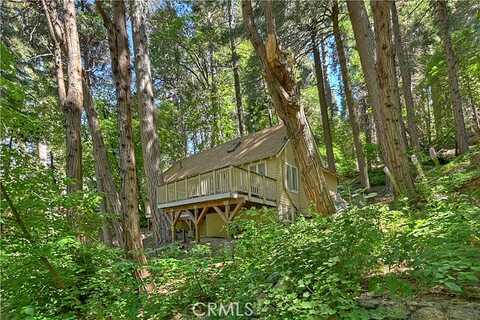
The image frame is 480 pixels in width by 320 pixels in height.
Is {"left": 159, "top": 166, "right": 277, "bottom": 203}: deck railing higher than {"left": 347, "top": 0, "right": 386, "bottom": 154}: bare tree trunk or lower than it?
lower

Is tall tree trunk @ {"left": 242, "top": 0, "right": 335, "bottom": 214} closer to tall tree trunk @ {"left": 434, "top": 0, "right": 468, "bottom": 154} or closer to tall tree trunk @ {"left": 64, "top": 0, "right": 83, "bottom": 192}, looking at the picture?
tall tree trunk @ {"left": 64, "top": 0, "right": 83, "bottom": 192}

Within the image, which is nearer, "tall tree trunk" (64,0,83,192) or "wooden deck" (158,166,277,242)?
"tall tree trunk" (64,0,83,192)

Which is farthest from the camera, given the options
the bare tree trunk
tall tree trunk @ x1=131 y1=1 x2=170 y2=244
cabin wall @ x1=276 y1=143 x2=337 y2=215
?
cabin wall @ x1=276 y1=143 x2=337 y2=215

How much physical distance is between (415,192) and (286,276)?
2679mm

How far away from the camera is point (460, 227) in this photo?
3320mm

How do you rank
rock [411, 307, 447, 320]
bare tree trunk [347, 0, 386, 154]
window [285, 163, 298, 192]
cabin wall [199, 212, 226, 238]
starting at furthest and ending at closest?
window [285, 163, 298, 192] < cabin wall [199, 212, 226, 238] < bare tree trunk [347, 0, 386, 154] < rock [411, 307, 447, 320]

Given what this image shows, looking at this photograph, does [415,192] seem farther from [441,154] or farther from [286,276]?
[441,154]

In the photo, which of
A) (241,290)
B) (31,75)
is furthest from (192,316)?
(31,75)

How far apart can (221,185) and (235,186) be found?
2.09 feet

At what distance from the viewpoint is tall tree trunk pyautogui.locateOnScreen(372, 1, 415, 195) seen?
18.0ft

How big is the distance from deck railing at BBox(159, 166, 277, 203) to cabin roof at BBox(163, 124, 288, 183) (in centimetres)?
71

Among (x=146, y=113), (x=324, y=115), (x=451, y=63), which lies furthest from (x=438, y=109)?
(x=146, y=113)

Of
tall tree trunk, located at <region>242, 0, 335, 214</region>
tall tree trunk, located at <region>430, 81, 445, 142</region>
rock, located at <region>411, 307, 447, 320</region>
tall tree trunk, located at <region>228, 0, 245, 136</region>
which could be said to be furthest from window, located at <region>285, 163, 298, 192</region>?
rock, located at <region>411, 307, 447, 320</region>

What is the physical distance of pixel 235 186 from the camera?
44.8 ft
